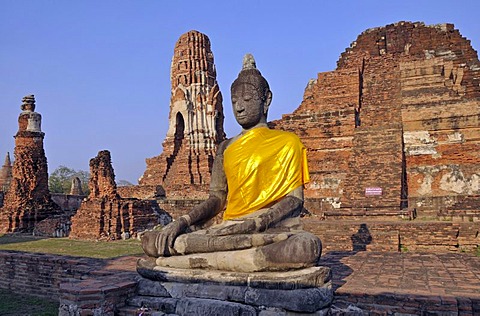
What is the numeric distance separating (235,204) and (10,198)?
14302 mm

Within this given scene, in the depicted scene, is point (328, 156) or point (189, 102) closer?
point (328, 156)

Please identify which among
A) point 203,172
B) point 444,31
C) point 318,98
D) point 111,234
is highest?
point 444,31

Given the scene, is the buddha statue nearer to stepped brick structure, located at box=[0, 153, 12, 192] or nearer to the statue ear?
the statue ear

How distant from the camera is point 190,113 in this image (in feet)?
82.3

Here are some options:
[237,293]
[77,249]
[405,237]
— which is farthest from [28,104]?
[237,293]

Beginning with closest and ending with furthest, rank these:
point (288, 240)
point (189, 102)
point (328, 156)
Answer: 1. point (288, 240)
2. point (328, 156)
3. point (189, 102)

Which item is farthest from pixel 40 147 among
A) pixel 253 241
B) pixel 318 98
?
pixel 253 241

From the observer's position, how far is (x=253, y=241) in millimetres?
4090

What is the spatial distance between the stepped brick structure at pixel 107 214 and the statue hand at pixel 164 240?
909 centimetres

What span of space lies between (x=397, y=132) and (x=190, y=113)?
1376 cm

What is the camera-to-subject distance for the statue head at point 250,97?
197 inches

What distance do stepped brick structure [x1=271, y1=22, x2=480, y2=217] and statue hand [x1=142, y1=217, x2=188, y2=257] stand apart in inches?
296

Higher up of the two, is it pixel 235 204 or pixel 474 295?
pixel 235 204

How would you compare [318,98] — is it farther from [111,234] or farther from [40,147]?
[40,147]
